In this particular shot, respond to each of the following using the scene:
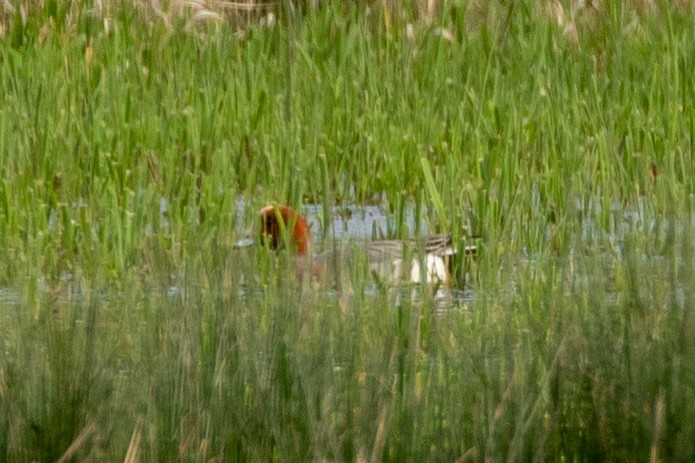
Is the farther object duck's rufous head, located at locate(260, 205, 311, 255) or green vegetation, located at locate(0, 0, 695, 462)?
duck's rufous head, located at locate(260, 205, 311, 255)

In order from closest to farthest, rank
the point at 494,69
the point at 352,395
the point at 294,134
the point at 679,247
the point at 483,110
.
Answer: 1. the point at 352,395
2. the point at 679,247
3. the point at 294,134
4. the point at 483,110
5. the point at 494,69

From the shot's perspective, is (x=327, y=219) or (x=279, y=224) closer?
(x=279, y=224)

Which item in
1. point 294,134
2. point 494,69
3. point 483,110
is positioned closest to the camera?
point 294,134

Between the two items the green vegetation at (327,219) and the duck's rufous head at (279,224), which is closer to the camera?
the green vegetation at (327,219)

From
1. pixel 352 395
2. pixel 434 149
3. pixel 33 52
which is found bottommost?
pixel 352 395

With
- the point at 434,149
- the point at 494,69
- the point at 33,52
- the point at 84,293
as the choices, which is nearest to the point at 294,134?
the point at 434,149

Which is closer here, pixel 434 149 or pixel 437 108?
pixel 434 149

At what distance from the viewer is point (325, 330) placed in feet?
9.64

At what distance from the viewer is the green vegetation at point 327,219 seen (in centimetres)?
294

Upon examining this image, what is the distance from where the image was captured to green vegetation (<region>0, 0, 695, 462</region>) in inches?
116

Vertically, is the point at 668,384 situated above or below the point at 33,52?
below

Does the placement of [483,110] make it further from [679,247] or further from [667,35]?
[679,247]

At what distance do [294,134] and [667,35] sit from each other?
2343mm

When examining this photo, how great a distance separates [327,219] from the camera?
17.3 feet
